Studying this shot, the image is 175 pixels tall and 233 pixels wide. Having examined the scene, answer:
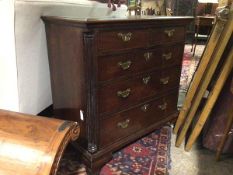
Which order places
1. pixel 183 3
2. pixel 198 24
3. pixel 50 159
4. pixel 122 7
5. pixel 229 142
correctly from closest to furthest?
A: pixel 50 159, pixel 229 142, pixel 122 7, pixel 198 24, pixel 183 3

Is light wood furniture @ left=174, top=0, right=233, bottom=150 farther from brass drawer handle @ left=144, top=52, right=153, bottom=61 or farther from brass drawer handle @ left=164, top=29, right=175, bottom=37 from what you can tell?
brass drawer handle @ left=144, top=52, right=153, bottom=61

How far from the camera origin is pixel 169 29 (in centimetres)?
167

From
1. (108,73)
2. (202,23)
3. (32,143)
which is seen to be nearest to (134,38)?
(108,73)

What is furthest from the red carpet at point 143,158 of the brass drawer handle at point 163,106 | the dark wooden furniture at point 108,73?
the brass drawer handle at point 163,106

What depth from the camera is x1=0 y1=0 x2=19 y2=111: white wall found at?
1.19 m

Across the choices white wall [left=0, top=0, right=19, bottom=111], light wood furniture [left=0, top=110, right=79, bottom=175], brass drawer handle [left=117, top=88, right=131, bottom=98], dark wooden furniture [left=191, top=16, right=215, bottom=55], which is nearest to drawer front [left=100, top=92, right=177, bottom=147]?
brass drawer handle [left=117, top=88, right=131, bottom=98]

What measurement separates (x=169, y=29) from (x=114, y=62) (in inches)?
21.8

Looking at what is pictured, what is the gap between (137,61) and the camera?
4.95ft

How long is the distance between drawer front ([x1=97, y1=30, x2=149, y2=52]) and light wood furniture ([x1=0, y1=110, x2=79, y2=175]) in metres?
0.62

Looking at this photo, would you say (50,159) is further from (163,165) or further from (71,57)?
(163,165)

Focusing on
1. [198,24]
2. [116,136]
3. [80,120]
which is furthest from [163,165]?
[198,24]

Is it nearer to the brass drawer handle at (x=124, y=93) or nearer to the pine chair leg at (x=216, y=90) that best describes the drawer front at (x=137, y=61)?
the brass drawer handle at (x=124, y=93)

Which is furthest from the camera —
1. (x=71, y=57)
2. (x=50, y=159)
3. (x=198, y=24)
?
(x=198, y=24)

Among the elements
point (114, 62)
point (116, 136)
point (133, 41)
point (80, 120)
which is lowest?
point (116, 136)
